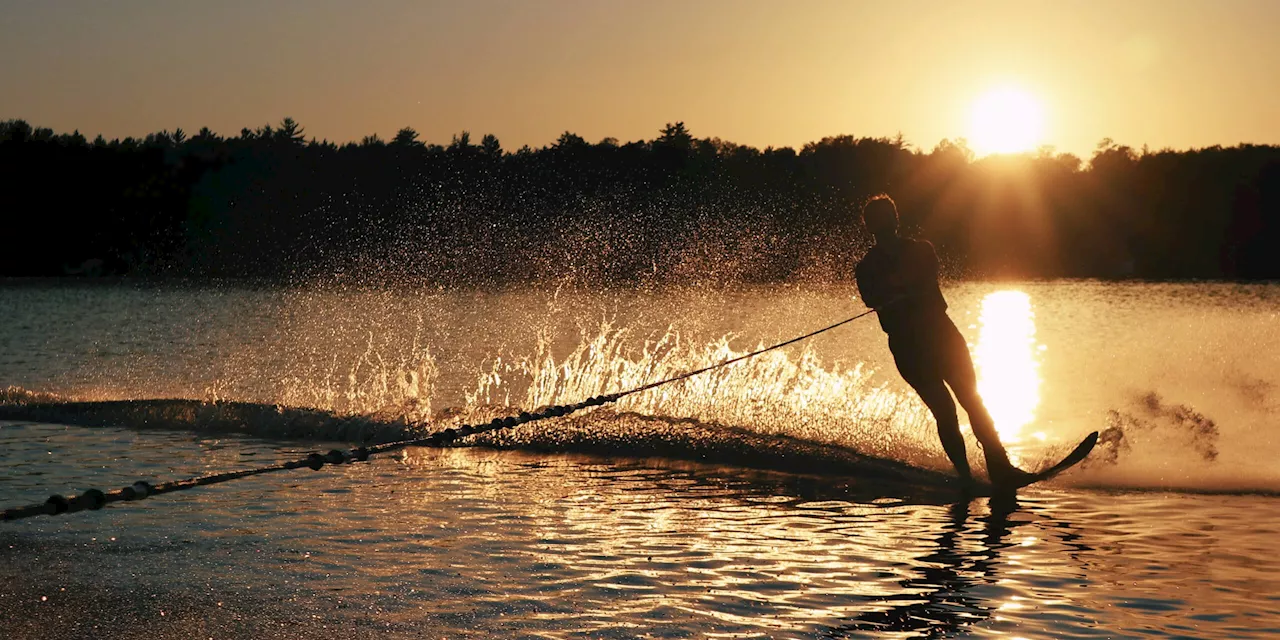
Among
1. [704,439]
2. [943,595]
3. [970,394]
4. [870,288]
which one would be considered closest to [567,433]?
[704,439]

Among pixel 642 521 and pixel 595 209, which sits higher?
pixel 595 209

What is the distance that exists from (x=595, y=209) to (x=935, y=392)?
112 m

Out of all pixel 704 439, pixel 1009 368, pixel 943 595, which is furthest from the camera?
pixel 1009 368

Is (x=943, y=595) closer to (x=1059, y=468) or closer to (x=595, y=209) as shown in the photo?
(x=1059, y=468)

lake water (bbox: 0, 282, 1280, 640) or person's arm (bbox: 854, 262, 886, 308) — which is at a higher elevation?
person's arm (bbox: 854, 262, 886, 308)

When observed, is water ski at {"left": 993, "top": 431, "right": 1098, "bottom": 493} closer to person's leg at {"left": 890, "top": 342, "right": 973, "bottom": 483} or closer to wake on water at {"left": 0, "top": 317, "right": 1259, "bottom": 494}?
person's leg at {"left": 890, "top": 342, "right": 973, "bottom": 483}

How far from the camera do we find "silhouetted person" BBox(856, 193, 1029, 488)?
34.9 ft

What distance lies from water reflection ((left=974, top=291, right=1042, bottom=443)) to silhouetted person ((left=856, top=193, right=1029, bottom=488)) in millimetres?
5073

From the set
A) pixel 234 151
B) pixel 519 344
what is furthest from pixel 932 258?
pixel 234 151

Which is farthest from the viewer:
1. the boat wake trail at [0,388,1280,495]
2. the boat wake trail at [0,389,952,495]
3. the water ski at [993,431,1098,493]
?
the boat wake trail at [0,389,952,495]

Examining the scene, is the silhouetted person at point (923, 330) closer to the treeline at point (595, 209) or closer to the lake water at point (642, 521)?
the lake water at point (642, 521)

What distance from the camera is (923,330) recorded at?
10641 millimetres

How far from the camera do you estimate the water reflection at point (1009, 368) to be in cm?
1898

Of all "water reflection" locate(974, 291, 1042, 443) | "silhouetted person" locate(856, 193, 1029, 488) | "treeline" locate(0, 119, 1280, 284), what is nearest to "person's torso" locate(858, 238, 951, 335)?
"silhouetted person" locate(856, 193, 1029, 488)
